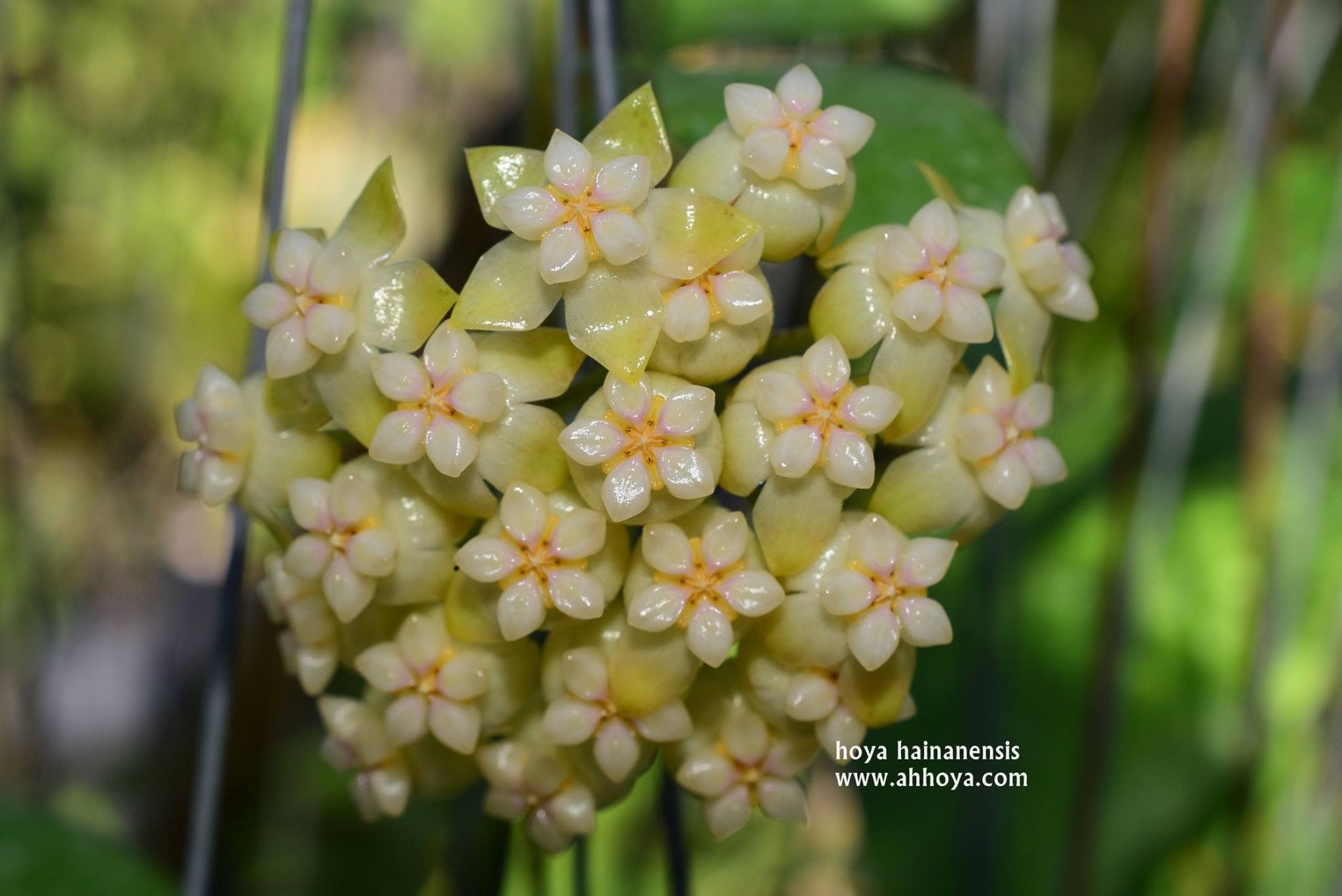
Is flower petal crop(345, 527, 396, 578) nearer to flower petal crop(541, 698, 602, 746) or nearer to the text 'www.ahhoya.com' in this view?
flower petal crop(541, 698, 602, 746)

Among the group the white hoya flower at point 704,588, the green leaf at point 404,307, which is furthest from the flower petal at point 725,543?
the green leaf at point 404,307

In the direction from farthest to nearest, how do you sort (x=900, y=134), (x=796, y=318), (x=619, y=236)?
(x=796, y=318), (x=900, y=134), (x=619, y=236)

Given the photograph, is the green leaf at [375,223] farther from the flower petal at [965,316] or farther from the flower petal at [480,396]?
the flower petal at [965,316]

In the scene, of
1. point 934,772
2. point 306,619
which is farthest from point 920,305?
point 934,772

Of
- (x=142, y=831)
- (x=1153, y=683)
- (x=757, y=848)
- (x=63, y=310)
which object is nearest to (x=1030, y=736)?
(x=1153, y=683)

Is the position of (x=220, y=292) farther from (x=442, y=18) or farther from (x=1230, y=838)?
(x=1230, y=838)

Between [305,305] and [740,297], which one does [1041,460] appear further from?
[305,305]

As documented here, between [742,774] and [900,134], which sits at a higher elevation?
[900,134]
